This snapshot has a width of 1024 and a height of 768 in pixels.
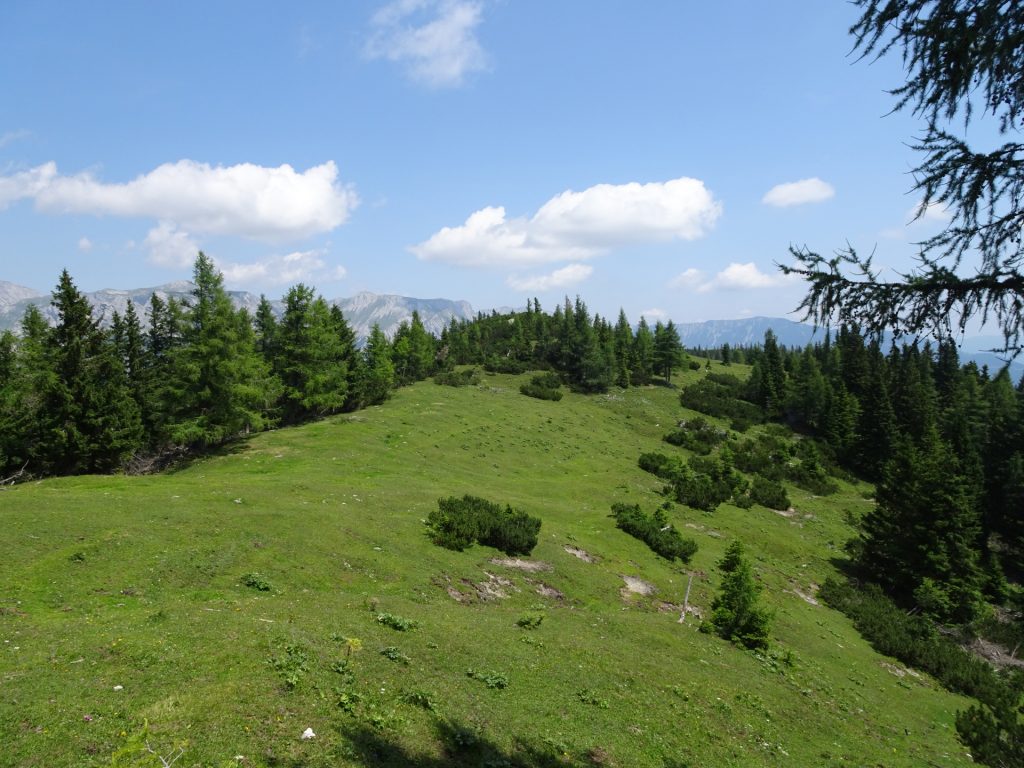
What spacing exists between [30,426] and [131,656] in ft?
128

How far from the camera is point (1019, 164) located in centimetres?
747

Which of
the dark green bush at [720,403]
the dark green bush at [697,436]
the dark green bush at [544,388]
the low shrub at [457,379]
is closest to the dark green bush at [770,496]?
the dark green bush at [697,436]

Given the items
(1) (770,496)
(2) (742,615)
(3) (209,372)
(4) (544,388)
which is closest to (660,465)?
(1) (770,496)

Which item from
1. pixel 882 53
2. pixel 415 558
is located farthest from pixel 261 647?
pixel 882 53

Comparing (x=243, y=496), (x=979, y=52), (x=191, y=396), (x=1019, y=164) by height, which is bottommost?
(x=243, y=496)

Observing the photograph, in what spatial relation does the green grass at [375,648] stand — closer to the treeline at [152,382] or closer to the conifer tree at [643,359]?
the treeline at [152,382]

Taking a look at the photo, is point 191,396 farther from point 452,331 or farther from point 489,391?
point 452,331

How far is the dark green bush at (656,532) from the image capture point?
36062 millimetres

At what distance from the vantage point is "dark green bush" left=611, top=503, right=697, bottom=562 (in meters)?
36.1

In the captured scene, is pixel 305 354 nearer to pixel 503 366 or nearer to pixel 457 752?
pixel 457 752

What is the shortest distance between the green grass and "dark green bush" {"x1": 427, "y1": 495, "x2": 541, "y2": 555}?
923mm

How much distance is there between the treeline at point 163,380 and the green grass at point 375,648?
31.5 ft

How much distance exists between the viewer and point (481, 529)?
30094 mm

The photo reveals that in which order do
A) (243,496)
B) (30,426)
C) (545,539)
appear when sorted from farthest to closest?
(30,426) → (545,539) → (243,496)
